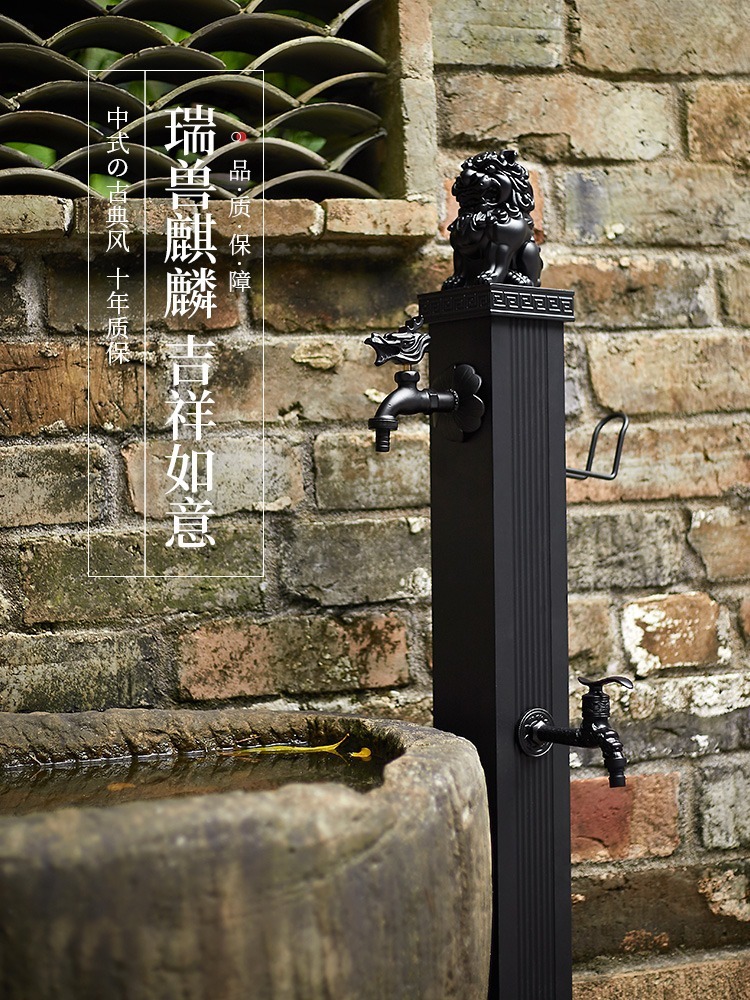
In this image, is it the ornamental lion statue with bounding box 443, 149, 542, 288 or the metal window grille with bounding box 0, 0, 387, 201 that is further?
the metal window grille with bounding box 0, 0, 387, 201

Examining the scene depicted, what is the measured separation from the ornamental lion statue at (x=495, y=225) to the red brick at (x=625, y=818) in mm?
835

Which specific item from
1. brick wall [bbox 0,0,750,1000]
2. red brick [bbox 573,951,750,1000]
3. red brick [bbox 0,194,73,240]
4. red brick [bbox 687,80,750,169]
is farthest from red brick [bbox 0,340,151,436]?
red brick [bbox 573,951,750,1000]

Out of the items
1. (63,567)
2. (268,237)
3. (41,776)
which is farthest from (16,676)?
(268,237)

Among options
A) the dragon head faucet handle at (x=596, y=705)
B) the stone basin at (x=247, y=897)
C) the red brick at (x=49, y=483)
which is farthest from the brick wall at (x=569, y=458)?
the stone basin at (x=247, y=897)

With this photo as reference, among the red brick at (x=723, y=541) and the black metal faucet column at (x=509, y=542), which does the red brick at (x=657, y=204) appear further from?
the black metal faucet column at (x=509, y=542)

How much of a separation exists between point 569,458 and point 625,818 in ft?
1.78

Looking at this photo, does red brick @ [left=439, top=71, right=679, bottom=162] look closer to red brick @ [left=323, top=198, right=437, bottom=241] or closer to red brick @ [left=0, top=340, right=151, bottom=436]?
red brick @ [left=323, top=198, right=437, bottom=241]

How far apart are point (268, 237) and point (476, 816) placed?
0.89m

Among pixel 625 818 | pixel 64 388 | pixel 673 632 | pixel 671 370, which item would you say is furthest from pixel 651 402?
pixel 64 388

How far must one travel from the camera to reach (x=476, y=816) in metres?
1.01

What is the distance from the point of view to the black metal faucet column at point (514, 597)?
1.21 metres

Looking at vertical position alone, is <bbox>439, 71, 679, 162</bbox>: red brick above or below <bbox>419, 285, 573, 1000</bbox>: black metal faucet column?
above

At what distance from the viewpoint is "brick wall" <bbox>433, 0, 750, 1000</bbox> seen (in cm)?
174

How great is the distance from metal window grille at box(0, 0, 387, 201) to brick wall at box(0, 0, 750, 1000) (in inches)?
3.3
